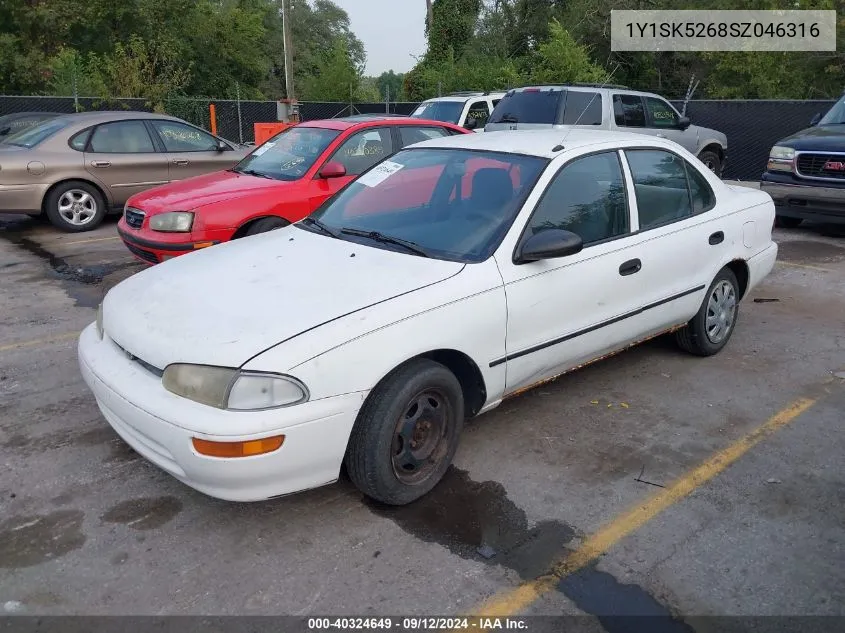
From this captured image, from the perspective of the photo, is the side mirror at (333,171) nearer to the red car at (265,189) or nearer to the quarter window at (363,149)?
the red car at (265,189)

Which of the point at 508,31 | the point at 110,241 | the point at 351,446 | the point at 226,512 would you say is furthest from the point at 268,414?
the point at 508,31

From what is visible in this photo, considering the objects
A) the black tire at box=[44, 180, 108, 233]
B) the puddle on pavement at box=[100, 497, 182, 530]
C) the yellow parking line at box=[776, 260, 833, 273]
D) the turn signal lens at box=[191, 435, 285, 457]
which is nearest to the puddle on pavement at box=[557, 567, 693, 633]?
the turn signal lens at box=[191, 435, 285, 457]

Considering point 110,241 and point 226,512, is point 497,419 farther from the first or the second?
point 110,241

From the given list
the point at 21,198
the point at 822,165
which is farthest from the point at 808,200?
the point at 21,198

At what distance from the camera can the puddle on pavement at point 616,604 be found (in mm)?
2684

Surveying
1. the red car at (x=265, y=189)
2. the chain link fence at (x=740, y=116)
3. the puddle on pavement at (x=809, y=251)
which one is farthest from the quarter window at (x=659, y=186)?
the chain link fence at (x=740, y=116)

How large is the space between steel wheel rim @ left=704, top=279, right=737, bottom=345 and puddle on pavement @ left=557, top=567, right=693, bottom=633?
2.71 metres

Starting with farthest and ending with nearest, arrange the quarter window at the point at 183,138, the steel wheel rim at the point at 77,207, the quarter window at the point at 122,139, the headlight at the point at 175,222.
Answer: the quarter window at the point at 183,138
the quarter window at the point at 122,139
the steel wheel rim at the point at 77,207
the headlight at the point at 175,222

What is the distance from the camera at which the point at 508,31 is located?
103 feet

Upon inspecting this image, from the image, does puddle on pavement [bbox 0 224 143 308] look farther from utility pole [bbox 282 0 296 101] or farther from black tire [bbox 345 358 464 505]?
utility pole [bbox 282 0 296 101]

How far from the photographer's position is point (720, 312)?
5238 mm

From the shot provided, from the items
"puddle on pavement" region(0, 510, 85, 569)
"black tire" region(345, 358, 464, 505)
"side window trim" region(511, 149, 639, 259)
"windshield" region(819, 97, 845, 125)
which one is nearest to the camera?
"puddle on pavement" region(0, 510, 85, 569)

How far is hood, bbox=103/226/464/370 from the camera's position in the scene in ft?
10.1

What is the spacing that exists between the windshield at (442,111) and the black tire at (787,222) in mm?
5494
